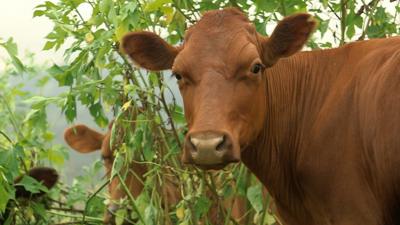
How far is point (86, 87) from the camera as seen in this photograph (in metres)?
6.74

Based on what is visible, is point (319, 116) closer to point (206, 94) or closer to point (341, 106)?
point (341, 106)

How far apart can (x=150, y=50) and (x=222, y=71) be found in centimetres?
74

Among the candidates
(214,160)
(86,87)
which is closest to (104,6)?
(86,87)

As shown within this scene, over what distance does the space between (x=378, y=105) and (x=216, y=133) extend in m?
1.03

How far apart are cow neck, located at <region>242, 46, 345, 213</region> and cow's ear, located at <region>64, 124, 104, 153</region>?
192 inches

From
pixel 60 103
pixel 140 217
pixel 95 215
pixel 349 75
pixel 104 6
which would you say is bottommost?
pixel 95 215

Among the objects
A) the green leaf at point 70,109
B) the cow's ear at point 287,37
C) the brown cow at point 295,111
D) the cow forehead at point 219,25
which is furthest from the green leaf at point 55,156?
the cow's ear at point 287,37

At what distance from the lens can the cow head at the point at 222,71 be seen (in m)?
5.17

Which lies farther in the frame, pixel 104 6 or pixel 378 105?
pixel 104 6

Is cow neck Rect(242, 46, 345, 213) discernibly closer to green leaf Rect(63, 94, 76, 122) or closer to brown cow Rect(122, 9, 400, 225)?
brown cow Rect(122, 9, 400, 225)

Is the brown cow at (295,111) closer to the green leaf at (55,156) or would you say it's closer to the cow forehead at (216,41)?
the cow forehead at (216,41)

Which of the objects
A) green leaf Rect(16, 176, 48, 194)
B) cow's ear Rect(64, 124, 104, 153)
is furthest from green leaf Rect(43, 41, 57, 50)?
cow's ear Rect(64, 124, 104, 153)

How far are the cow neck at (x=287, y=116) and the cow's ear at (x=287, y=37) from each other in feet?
0.95

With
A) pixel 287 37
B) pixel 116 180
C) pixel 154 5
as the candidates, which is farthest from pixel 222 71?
pixel 116 180
